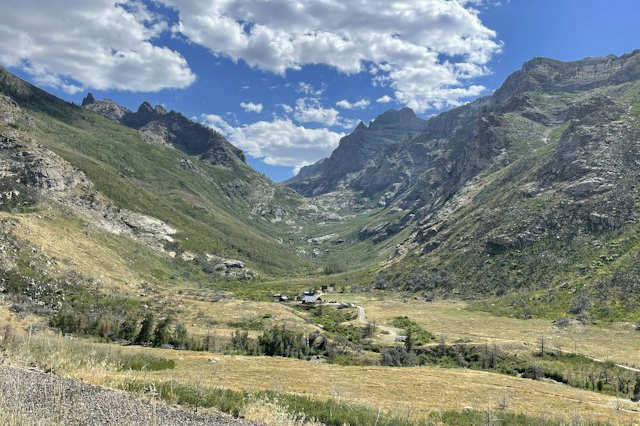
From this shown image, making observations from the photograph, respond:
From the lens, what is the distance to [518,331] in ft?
309

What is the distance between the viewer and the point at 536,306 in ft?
383

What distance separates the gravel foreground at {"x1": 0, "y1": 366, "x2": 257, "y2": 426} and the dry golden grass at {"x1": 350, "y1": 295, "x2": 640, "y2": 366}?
8006 cm

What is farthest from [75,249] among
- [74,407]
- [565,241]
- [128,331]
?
[565,241]

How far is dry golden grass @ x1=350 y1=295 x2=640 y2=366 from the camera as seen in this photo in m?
76.8

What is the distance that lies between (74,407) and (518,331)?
102 meters

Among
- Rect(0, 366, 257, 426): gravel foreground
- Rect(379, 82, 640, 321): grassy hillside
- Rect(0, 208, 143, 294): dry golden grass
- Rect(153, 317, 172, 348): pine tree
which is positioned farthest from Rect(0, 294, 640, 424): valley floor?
Rect(379, 82, 640, 321): grassy hillside

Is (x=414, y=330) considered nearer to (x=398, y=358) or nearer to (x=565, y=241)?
(x=398, y=358)

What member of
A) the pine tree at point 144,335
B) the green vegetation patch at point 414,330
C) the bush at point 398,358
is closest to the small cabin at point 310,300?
the green vegetation patch at point 414,330

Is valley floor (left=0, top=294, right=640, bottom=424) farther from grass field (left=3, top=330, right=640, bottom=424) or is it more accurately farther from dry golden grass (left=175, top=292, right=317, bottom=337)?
dry golden grass (left=175, top=292, right=317, bottom=337)

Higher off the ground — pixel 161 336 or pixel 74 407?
pixel 74 407

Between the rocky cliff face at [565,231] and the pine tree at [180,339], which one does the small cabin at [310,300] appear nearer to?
the rocky cliff face at [565,231]

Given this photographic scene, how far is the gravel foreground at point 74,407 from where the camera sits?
414 inches

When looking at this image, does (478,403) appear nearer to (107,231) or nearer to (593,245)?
(593,245)

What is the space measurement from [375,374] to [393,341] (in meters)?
45.7
